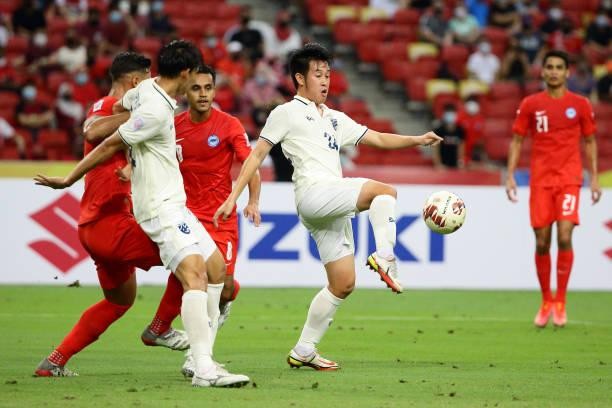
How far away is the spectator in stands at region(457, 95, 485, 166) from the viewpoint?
22.6m

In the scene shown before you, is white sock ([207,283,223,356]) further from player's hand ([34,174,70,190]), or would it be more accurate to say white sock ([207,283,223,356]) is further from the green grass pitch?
player's hand ([34,174,70,190])

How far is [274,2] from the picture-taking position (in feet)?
87.5

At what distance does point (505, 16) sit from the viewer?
26922 millimetres

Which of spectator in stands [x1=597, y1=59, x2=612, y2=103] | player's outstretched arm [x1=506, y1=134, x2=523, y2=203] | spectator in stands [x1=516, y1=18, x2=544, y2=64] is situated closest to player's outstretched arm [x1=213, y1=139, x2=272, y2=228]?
player's outstretched arm [x1=506, y1=134, x2=523, y2=203]

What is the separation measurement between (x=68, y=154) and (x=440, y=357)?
11.9 meters

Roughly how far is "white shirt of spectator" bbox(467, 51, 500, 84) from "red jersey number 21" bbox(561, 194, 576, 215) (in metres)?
12.8

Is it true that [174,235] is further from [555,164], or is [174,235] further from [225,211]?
[555,164]

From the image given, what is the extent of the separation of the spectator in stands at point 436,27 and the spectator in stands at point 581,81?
102 inches

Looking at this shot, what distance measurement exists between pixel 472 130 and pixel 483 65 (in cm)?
309

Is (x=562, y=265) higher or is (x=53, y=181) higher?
(x=53, y=181)

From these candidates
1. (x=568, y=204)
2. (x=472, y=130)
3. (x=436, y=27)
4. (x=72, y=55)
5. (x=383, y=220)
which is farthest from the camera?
(x=436, y=27)

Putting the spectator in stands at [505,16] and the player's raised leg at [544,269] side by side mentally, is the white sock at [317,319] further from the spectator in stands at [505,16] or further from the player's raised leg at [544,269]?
the spectator in stands at [505,16]

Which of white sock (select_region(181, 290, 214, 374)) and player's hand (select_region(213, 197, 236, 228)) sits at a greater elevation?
player's hand (select_region(213, 197, 236, 228))

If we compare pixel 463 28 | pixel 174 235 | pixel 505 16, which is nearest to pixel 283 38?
pixel 463 28
